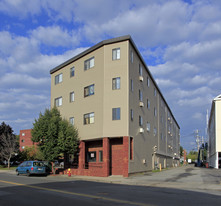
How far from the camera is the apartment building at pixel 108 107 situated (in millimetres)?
26297

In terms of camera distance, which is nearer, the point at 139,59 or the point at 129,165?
the point at 129,165

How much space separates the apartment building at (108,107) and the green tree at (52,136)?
1890 millimetres

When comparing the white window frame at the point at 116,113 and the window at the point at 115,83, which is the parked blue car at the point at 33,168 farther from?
the window at the point at 115,83

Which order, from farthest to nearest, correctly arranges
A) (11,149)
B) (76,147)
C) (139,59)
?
(11,149), (139,59), (76,147)

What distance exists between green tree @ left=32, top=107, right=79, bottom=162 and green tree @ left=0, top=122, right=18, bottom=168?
21590 millimetres

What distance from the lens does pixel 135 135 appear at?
28.1 m

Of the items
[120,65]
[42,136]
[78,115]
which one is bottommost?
[42,136]

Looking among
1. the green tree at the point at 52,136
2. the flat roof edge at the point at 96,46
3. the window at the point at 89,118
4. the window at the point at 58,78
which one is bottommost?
the green tree at the point at 52,136

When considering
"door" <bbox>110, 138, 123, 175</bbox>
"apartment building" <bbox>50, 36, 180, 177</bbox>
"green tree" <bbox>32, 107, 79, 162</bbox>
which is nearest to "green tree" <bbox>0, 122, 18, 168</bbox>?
"apartment building" <bbox>50, 36, 180, 177</bbox>

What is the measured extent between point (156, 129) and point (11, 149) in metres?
24.6

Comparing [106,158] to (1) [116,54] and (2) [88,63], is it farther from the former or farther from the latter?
(2) [88,63]

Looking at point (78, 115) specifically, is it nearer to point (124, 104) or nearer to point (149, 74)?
point (124, 104)

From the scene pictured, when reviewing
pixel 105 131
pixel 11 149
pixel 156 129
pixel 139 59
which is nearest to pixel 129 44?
pixel 139 59

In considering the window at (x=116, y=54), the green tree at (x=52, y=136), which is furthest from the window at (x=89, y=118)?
the window at (x=116, y=54)
